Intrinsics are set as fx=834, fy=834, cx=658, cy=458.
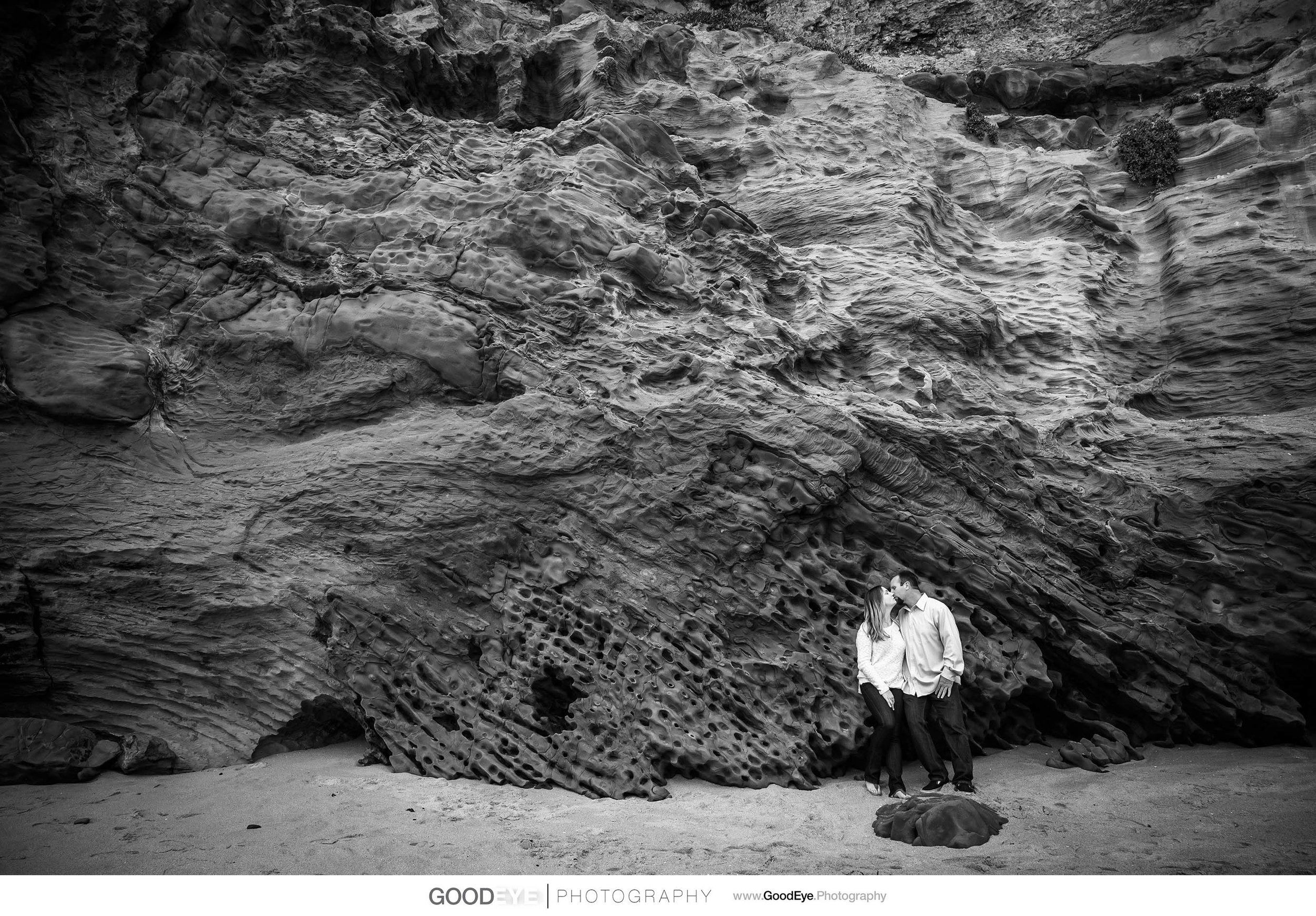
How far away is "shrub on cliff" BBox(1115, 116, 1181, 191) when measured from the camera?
10.4 meters

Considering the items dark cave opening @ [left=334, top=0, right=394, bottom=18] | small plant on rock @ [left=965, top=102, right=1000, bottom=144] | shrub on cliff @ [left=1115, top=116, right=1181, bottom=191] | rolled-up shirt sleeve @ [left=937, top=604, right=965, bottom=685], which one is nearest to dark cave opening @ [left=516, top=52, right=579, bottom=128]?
dark cave opening @ [left=334, top=0, right=394, bottom=18]

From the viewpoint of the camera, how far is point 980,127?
456 inches

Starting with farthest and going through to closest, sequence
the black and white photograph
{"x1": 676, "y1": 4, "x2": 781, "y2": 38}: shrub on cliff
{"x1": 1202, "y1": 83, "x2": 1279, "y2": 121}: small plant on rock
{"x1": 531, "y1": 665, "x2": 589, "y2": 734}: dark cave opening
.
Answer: {"x1": 676, "y1": 4, "x2": 781, "y2": 38}: shrub on cliff
{"x1": 1202, "y1": 83, "x2": 1279, "y2": 121}: small plant on rock
{"x1": 531, "y1": 665, "x2": 589, "y2": 734}: dark cave opening
the black and white photograph

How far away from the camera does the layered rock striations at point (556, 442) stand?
634cm

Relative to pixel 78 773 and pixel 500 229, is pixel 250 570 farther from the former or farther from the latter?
pixel 500 229

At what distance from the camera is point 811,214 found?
972 cm

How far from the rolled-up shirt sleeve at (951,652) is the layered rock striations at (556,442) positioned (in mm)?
860

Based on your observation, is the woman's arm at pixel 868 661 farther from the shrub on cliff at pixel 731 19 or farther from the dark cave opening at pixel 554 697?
the shrub on cliff at pixel 731 19

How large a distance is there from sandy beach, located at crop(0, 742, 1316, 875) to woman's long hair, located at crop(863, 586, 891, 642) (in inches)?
42.8

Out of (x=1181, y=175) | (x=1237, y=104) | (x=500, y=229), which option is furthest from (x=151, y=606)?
(x=1237, y=104)

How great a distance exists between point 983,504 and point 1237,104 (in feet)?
24.9

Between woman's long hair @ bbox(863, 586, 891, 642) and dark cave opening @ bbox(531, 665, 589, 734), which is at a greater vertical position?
woman's long hair @ bbox(863, 586, 891, 642)

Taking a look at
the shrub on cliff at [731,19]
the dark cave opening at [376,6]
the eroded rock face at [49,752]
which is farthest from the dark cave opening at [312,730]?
the shrub on cliff at [731,19]

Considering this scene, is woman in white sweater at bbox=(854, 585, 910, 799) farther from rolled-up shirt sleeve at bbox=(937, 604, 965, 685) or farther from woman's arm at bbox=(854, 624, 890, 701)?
rolled-up shirt sleeve at bbox=(937, 604, 965, 685)
